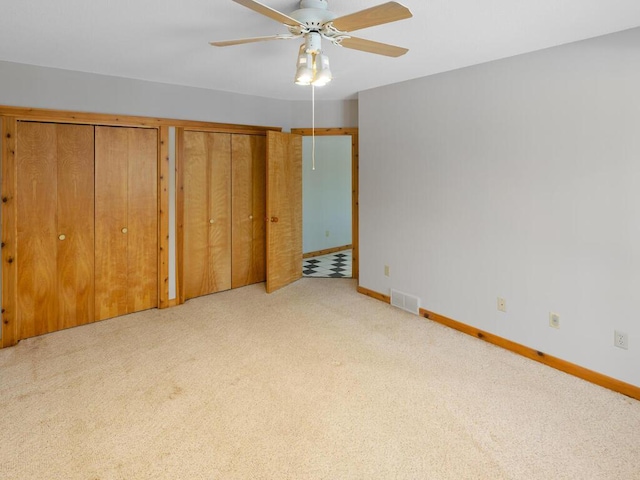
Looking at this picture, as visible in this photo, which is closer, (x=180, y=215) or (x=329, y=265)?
(x=180, y=215)

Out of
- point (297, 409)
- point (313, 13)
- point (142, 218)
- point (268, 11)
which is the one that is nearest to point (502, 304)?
point (297, 409)

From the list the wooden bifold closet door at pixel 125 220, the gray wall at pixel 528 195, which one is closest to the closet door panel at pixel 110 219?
the wooden bifold closet door at pixel 125 220

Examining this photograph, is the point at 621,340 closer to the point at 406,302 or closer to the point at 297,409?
the point at 406,302

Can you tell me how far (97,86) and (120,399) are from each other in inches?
106

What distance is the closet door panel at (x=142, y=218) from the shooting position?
3779 millimetres

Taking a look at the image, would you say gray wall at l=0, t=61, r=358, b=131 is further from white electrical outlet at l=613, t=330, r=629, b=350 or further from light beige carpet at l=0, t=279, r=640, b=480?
white electrical outlet at l=613, t=330, r=629, b=350

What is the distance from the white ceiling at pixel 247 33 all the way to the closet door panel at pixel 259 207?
1.25m

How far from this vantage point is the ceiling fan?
1685 mm

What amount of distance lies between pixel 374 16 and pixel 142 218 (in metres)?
3.07

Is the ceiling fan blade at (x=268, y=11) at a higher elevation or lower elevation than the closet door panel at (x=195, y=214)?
higher

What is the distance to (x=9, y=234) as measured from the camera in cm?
314

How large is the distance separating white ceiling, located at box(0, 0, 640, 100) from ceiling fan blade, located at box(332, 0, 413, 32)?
11.1 inches

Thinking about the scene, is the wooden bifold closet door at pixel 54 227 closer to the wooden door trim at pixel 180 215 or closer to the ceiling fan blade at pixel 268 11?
the wooden door trim at pixel 180 215

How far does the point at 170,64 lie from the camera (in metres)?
3.21
